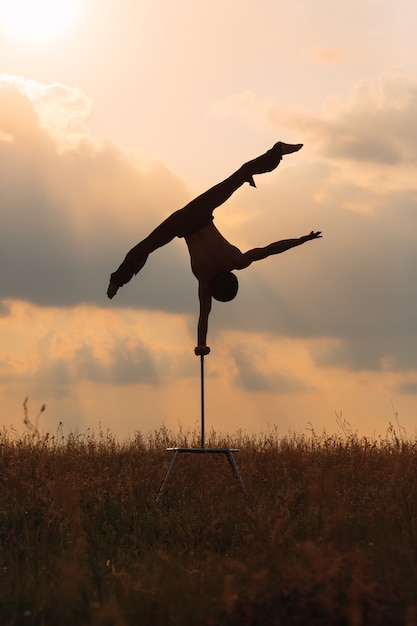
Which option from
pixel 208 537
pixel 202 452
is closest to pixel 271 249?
pixel 202 452

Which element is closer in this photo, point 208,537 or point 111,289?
point 208,537

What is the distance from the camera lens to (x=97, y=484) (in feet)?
30.9

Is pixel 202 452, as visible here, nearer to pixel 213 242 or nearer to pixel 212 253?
pixel 212 253

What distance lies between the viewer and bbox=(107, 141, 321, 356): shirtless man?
8.47m

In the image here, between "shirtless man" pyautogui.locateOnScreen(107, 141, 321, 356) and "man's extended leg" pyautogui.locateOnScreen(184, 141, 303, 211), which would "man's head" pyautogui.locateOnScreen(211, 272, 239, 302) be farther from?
"man's extended leg" pyautogui.locateOnScreen(184, 141, 303, 211)

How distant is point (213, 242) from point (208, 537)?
3.12 meters

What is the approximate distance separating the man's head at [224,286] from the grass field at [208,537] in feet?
6.45

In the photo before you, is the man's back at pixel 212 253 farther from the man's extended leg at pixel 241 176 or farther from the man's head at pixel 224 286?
the man's extended leg at pixel 241 176

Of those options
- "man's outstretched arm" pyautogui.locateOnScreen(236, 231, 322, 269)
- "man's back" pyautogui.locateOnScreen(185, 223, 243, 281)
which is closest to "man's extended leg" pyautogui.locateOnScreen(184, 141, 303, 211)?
"man's back" pyautogui.locateOnScreen(185, 223, 243, 281)

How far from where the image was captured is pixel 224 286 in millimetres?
8586

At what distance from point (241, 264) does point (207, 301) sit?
1.76ft

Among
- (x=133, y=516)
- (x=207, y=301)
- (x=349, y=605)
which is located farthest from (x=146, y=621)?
(x=207, y=301)

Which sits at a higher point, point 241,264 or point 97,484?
point 241,264

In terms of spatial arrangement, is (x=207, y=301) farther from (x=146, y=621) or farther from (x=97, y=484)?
(x=146, y=621)
